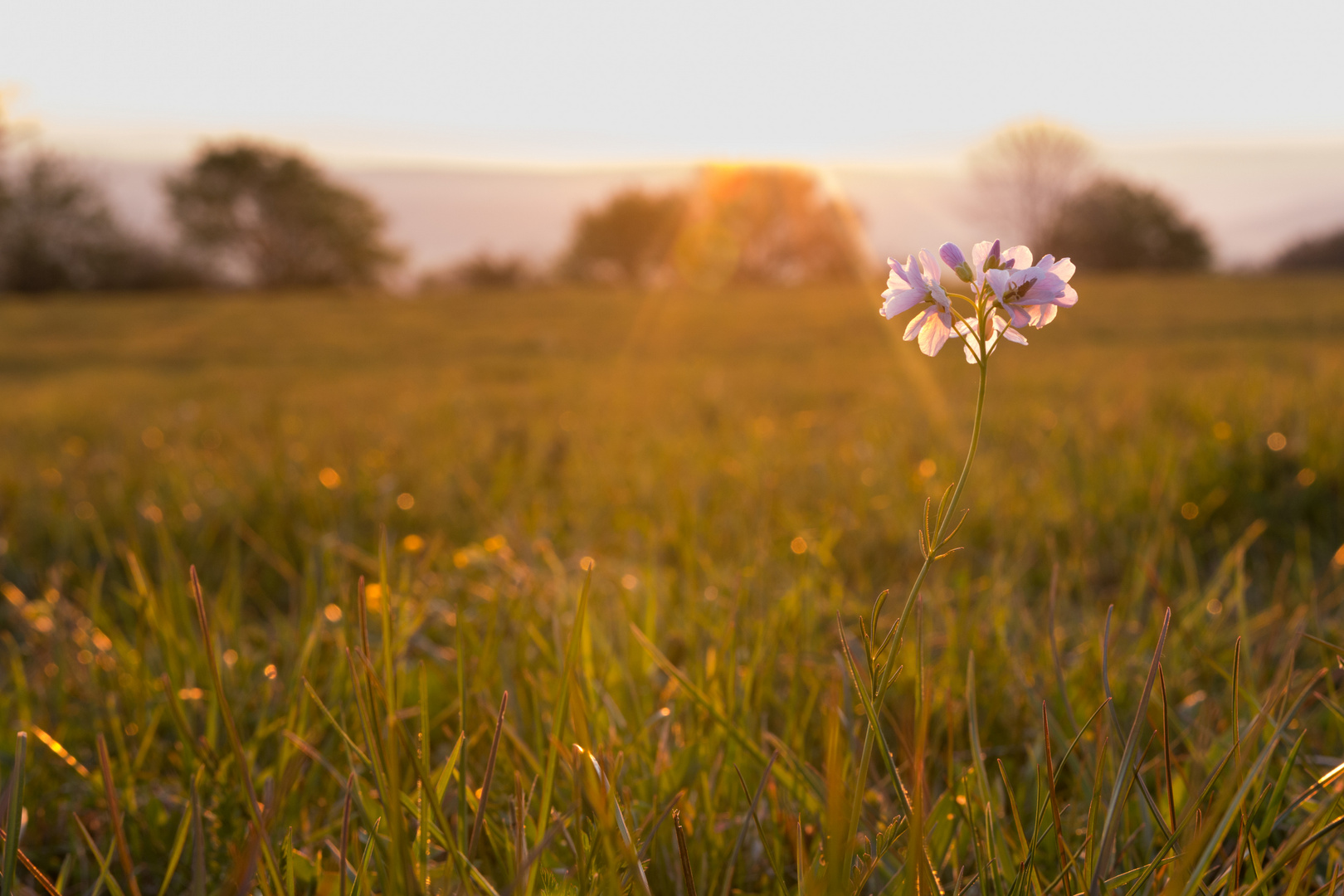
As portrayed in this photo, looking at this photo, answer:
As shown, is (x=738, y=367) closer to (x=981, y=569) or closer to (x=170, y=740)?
(x=981, y=569)

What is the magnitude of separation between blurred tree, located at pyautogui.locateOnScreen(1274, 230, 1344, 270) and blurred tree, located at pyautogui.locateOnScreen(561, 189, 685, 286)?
1280 inches

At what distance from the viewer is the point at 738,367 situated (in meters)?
8.49

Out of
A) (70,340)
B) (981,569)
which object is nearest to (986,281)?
(981,569)

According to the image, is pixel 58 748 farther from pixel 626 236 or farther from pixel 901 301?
pixel 626 236

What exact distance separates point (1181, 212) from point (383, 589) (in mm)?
52633

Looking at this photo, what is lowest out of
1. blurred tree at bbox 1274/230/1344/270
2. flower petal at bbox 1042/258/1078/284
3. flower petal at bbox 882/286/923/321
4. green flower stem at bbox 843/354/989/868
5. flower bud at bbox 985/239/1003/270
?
green flower stem at bbox 843/354/989/868

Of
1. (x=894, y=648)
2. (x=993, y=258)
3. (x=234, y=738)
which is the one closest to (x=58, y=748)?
(x=234, y=738)

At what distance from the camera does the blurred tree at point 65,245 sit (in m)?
37.4

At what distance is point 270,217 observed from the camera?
4809 centimetres

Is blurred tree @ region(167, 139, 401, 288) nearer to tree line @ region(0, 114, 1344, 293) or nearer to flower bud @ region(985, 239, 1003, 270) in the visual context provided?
tree line @ region(0, 114, 1344, 293)

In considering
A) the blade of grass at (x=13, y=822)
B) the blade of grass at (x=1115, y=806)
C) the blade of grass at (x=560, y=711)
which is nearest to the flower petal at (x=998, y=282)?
the blade of grass at (x=1115, y=806)

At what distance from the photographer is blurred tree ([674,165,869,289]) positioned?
4809 centimetres

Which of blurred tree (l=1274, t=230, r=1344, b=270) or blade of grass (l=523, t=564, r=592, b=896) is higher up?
blurred tree (l=1274, t=230, r=1344, b=270)

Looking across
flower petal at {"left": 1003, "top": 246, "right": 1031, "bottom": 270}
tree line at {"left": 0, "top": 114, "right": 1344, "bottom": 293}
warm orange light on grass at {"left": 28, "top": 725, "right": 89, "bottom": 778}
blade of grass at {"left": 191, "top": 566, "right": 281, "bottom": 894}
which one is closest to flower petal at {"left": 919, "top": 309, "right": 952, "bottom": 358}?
flower petal at {"left": 1003, "top": 246, "right": 1031, "bottom": 270}
